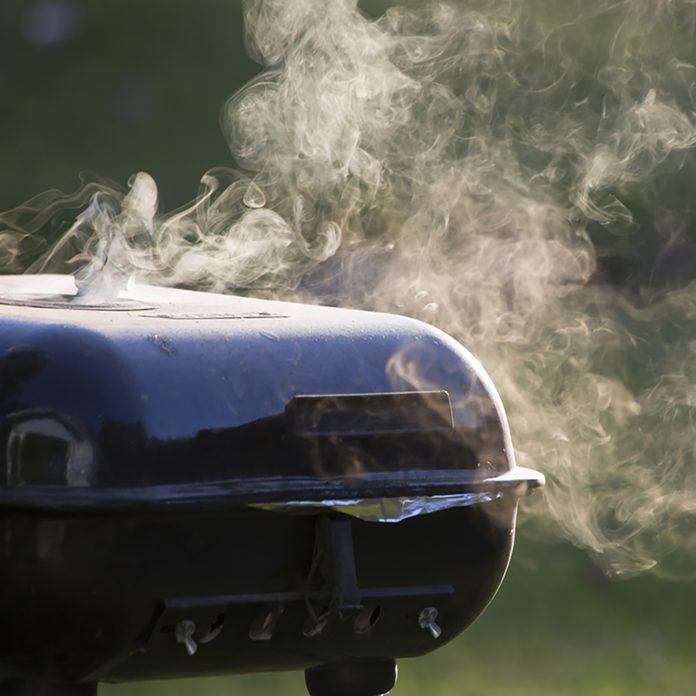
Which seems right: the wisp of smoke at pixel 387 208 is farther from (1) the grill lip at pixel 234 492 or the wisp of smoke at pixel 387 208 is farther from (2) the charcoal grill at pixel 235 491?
(1) the grill lip at pixel 234 492

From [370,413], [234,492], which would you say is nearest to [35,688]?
[234,492]

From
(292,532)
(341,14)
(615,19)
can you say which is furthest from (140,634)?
(615,19)

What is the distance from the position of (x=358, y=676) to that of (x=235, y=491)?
60 centimetres

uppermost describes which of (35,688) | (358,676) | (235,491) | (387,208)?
(235,491)

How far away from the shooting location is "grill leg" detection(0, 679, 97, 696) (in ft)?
7.60

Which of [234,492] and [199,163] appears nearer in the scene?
[234,492]

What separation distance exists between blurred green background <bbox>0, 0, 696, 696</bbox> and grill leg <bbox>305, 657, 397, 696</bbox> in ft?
7.65

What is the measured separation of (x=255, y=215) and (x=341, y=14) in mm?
803

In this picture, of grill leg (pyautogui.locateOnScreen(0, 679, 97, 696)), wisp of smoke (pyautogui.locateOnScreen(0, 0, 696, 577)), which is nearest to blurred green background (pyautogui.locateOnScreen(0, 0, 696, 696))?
wisp of smoke (pyautogui.locateOnScreen(0, 0, 696, 577))

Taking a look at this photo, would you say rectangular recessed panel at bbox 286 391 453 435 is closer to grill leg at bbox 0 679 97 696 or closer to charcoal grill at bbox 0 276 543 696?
charcoal grill at bbox 0 276 543 696

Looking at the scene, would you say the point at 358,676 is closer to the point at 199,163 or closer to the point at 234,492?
the point at 234,492

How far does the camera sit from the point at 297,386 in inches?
90.9

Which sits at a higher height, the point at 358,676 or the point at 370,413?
the point at 370,413

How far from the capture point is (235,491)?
2.21 m
